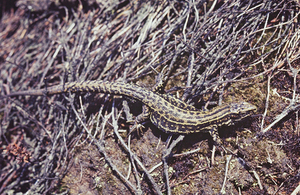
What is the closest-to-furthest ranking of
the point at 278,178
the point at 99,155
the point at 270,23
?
the point at 278,178 → the point at 270,23 → the point at 99,155

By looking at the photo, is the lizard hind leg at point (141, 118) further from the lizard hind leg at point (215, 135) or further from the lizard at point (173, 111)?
the lizard hind leg at point (215, 135)

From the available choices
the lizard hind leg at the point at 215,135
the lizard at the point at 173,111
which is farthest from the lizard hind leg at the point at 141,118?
the lizard hind leg at the point at 215,135

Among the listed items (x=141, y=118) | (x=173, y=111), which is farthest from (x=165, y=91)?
(x=141, y=118)

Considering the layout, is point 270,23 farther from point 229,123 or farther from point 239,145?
point 239,145

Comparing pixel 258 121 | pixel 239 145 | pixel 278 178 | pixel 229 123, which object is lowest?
pixel 278 178

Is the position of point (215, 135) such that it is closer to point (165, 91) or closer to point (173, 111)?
point (173, 111)

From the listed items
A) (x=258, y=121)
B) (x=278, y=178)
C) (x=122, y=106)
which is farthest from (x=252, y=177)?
(x=122, y=106)

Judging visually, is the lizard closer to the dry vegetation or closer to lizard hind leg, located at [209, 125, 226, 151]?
lizard hind leg, located at [209, 125, 226, 151]
